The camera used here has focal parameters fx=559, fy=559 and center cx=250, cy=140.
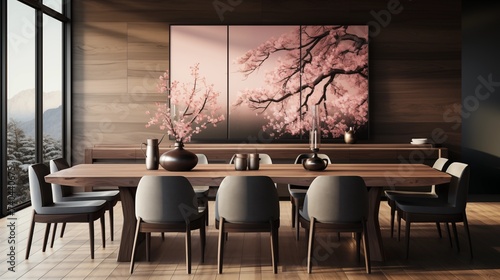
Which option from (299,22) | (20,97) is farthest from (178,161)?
(299,22)

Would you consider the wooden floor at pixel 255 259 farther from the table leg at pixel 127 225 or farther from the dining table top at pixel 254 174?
the dining table top at pixel 254 174

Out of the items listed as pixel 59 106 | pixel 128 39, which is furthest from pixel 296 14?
pixel 59 106

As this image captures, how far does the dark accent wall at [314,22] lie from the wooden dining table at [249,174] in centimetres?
300

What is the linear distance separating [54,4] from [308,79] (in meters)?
3.44

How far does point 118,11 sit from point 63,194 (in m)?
3.50

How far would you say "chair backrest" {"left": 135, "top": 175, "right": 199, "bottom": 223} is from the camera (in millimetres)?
3746

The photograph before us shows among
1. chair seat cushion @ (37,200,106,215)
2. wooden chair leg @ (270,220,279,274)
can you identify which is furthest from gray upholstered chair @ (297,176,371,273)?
chair seat cushion @ (37,200,106,215)

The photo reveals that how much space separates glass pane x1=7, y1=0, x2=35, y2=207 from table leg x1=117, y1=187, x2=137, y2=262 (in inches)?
91.6

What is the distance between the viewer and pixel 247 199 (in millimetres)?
3775

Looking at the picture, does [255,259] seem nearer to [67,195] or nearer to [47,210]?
[47,210]

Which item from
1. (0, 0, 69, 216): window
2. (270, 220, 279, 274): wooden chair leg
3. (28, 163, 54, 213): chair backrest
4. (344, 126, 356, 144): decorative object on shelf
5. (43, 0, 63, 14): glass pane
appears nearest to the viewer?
(270, 220, 279, 274): wooden chair leg

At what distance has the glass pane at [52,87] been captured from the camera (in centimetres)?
696

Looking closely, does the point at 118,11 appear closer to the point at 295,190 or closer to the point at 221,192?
the point at 295,190

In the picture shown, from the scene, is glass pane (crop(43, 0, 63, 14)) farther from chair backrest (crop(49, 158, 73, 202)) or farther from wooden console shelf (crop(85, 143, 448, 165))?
chair backrest (crop(49, 158, 73, 202))
